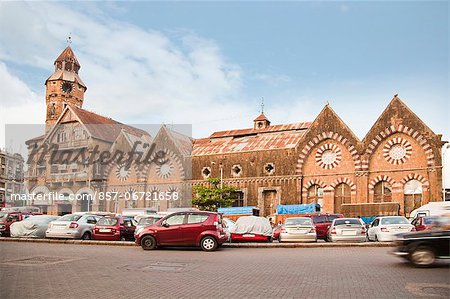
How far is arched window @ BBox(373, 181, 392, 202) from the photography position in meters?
39.3

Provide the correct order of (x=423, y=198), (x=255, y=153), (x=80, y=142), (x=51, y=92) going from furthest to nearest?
(x=51, y=92), (x=80, y=142), (x=255, y=153), (x=423, y=198)

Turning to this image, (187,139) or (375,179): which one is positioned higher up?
(187,139)

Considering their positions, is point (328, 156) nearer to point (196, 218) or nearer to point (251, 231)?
point (251, 231)

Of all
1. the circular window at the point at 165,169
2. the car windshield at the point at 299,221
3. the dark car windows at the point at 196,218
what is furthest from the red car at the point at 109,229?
the circular window at the point at 165,169

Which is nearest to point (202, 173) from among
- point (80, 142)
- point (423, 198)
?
point (80, 142)

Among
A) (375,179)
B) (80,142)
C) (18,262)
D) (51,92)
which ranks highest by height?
(51,92)

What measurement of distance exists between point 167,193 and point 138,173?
438cm

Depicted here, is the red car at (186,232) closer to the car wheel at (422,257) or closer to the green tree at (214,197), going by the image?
the car wheel at (422,257)

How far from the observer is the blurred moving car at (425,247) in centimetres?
1255

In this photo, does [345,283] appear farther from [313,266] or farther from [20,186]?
[20,186]

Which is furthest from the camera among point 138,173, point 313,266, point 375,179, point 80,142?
point 80,142

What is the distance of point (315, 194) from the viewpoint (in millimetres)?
42656

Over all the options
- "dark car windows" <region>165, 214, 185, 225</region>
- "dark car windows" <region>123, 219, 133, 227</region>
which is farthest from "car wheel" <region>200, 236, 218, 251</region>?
"dark car windows" <region>123, 219, 133, 227</region>

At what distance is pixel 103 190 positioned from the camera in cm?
5225
